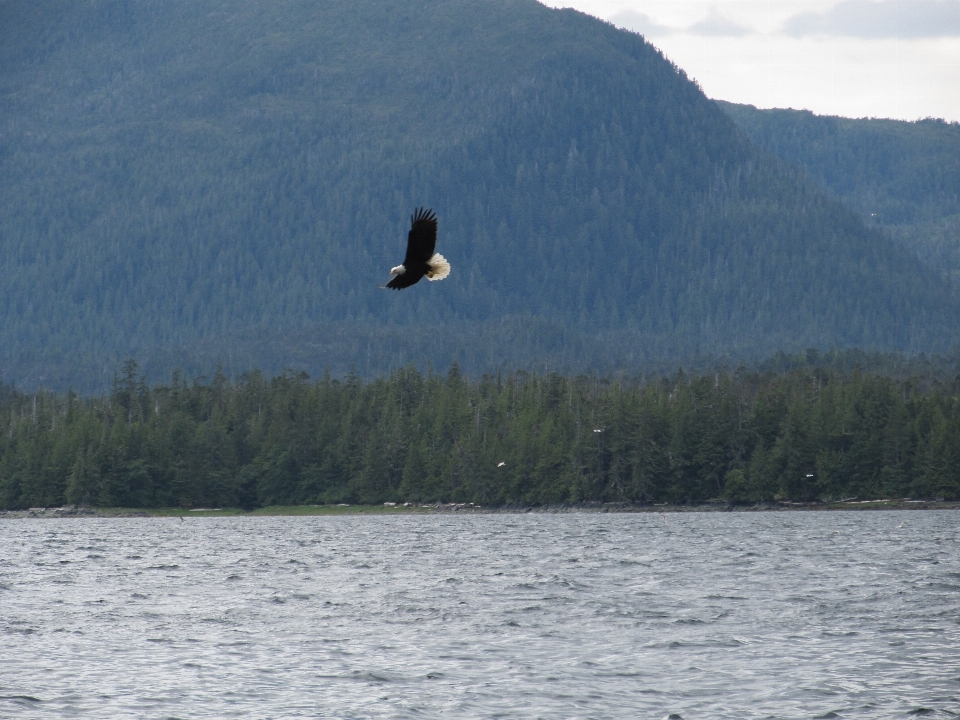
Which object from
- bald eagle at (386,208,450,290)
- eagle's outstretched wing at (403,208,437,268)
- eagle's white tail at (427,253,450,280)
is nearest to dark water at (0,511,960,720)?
eagle's white tail at (427,253,450,280)

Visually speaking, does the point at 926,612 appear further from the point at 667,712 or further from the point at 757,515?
the point at 757,515

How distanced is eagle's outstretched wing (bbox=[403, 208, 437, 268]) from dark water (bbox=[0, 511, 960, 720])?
16624 mm

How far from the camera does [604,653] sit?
51.6 m

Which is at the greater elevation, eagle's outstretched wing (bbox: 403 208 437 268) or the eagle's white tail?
eagle's outstretched wing (bbox: 403 208 437 268)

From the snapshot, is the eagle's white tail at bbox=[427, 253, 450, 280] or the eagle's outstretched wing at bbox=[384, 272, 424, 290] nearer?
the eagle's outstretched wing at bbox=[384, 272, 424, 290]

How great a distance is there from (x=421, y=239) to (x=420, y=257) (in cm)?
49

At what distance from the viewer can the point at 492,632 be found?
57.8 meters

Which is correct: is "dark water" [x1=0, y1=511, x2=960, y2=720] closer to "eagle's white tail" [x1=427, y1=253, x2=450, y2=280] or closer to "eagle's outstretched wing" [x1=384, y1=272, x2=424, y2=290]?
"eagle's white tail" [x1=427, y1=253, x2=450, y2=280]

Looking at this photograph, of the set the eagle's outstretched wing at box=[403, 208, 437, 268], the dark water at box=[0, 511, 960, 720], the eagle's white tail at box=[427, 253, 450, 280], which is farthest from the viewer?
the dark water at box=[0, 511, 960, 720]

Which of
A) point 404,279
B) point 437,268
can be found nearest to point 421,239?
point 437,268

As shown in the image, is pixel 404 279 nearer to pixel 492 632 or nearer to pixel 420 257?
pixel 420 257

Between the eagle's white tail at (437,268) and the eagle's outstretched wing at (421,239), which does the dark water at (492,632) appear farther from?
the eagle's outstretched wing at (421,239)

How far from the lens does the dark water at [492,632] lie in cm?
4381

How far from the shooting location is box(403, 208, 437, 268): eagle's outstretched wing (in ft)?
99.8
